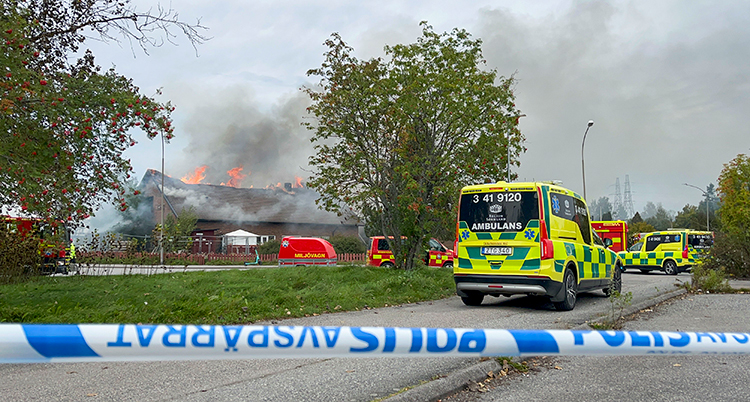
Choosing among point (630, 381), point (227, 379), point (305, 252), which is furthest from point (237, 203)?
point (630, 381)

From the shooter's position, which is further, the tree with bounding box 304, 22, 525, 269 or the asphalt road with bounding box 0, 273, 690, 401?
the tree with bounding box 304, 22, 525, 269

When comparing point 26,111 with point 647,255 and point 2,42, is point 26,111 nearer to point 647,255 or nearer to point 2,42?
point 2,42

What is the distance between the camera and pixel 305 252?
66.7 feet

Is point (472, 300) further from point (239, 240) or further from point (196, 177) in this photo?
point (196, 177)

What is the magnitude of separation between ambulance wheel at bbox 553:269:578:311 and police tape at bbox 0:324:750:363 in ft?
23.8

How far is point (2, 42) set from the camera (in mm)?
6500

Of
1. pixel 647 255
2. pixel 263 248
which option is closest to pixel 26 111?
pixel 647 255

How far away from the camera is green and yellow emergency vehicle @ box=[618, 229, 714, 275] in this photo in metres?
22.4

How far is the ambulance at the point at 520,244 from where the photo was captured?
9164mm

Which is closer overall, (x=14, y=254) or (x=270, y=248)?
(x=14, y=254)

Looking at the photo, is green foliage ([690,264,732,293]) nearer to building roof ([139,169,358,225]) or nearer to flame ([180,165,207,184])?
building roof ([139,169,358,225])

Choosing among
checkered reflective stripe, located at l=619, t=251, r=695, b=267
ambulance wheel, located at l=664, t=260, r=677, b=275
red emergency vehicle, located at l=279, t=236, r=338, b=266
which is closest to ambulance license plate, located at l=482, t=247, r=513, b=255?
red emergency vehicle, located at l=279, t=236, r=338, b=266

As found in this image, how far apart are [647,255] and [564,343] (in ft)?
79.2

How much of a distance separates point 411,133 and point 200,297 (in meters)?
7.70
